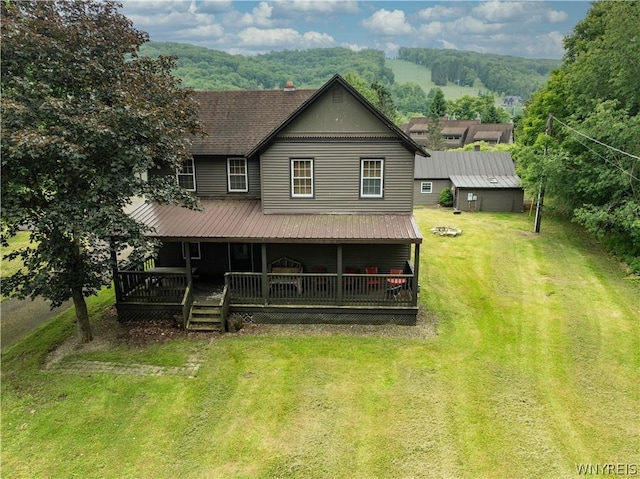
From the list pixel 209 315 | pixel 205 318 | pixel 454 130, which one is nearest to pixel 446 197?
pixel 209 315

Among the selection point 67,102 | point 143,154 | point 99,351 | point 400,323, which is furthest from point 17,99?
point 400,323

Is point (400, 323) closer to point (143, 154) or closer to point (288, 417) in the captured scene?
point (288, 417)

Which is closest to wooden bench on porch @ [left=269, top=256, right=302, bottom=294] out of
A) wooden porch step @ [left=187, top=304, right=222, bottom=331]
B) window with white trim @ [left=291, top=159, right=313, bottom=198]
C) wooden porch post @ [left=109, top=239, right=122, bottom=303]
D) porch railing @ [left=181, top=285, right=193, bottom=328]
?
wooden porch step @ [left=187, top=304, right=222, bottom=331]

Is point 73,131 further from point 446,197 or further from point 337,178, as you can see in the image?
point 446,197

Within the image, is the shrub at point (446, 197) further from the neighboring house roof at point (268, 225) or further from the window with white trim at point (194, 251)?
the window with white trim at point (194, 251)

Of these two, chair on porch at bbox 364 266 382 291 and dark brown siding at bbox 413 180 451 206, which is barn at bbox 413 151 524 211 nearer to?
dark brown siding at bbox 413 180 451 206
